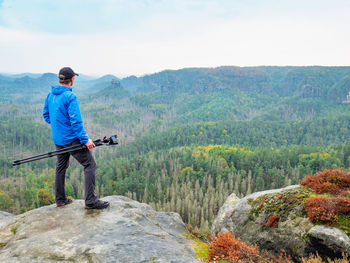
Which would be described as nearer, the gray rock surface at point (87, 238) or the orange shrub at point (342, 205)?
the gray rock surface at point (87, 238)

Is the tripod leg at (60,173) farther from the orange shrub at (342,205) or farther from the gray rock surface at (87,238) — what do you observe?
the orange shrub at (342,205)

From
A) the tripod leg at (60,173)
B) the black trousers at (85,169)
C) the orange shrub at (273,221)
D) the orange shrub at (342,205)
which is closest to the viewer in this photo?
the orange shrub at (342,205)

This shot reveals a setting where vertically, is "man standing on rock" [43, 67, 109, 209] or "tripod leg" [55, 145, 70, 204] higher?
"man standing on rock" [43, 67, 109, 209]

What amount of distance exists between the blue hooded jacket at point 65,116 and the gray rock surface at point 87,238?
3297 mm

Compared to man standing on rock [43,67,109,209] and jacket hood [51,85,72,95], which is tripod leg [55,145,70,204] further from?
jacket hood [51,85,72,95]

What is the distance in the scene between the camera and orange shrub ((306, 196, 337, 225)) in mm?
9367

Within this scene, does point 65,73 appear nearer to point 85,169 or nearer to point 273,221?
point 85,169

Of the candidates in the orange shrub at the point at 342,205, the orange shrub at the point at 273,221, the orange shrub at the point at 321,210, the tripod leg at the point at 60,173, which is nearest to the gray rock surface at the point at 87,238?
the tripod leg at the point at 60,173

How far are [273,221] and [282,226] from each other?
24.0 inches

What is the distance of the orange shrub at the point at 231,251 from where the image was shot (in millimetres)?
7836

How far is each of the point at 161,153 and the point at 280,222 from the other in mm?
136130

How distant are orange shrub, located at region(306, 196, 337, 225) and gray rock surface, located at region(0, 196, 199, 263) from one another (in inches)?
219

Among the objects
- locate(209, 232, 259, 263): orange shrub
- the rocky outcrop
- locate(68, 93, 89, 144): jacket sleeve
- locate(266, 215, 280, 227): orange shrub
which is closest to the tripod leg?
locate(68, 93, 89, 144): jacket sleeve

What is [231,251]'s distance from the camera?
316 inches
